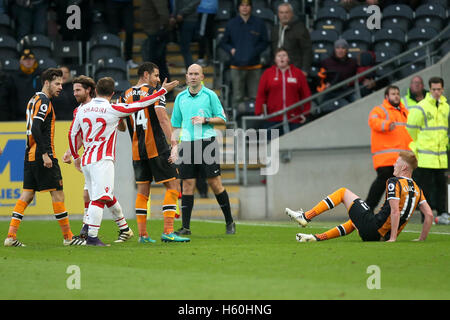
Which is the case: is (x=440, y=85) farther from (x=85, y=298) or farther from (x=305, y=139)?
(x=85, y=298)

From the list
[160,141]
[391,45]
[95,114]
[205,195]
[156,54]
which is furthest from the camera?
[391,45]

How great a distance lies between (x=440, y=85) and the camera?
46.3 feet

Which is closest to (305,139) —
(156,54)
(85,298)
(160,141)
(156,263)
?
(156,54)

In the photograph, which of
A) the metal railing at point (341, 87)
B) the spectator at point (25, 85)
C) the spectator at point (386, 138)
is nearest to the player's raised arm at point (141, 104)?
the spectator at point (386, 138)

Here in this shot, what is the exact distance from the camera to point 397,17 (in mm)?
20406

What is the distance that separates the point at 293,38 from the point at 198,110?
671 cm

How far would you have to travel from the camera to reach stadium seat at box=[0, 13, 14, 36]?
19797mm

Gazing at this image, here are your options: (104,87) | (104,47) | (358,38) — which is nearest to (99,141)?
(104,87)

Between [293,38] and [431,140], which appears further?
[293,38]

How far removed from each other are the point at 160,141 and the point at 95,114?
1010mm

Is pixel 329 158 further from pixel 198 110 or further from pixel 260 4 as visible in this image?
pixel 198 110
